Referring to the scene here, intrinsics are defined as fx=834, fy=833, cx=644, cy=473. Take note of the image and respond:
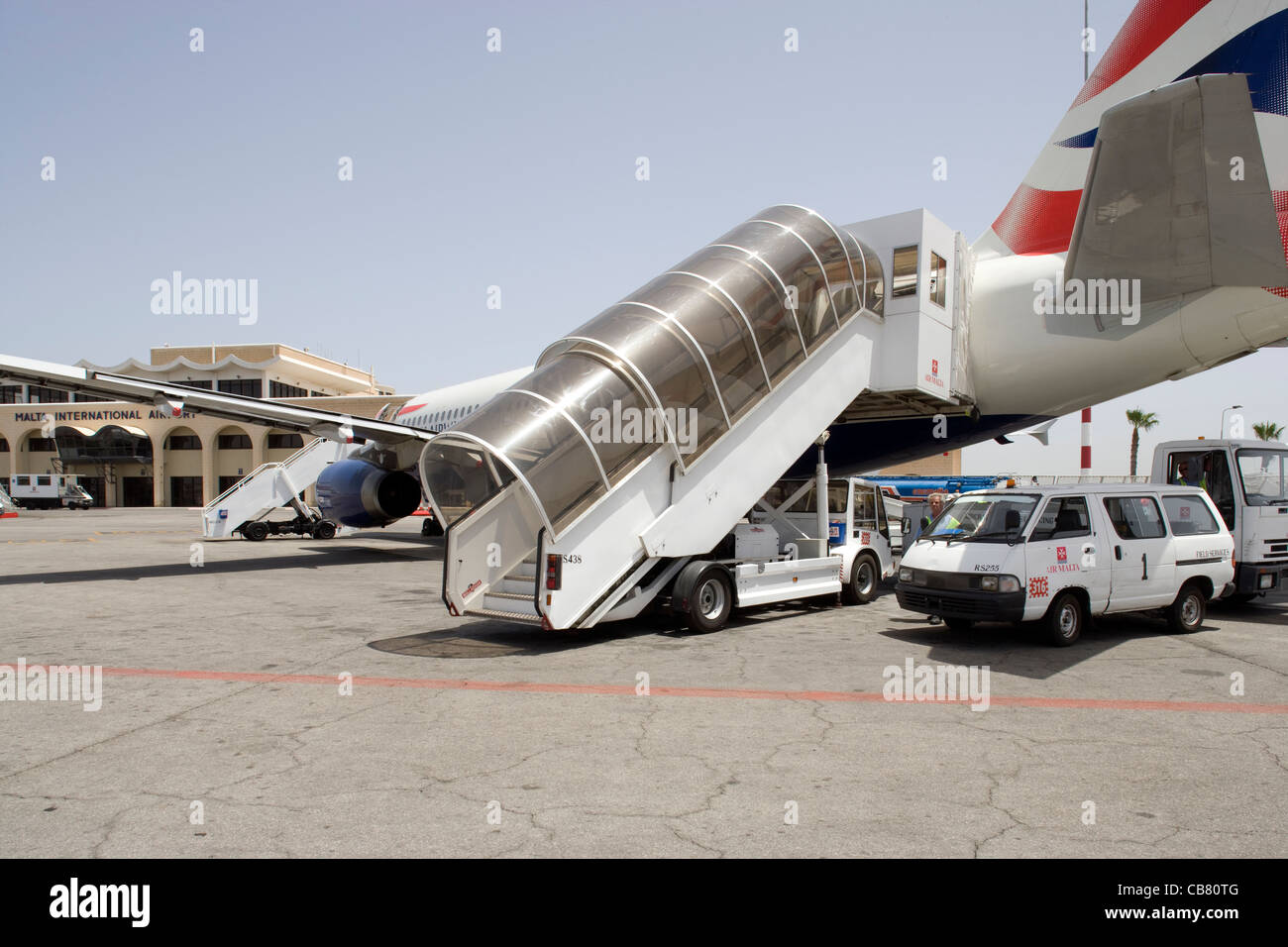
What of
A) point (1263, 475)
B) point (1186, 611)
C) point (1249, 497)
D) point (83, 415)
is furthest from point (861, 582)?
point (83, 415)

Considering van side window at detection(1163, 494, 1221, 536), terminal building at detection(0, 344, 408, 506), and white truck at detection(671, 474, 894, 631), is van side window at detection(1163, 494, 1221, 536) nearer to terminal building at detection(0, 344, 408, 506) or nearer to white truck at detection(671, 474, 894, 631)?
white truck at detection(671, 474, 894, 631)

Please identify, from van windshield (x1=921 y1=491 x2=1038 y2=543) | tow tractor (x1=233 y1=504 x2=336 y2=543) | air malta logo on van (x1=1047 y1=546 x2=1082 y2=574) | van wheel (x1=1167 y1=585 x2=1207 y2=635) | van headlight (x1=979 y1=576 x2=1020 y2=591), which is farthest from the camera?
tow tractor (x1=233 y1=504 x2=336 y2=543)

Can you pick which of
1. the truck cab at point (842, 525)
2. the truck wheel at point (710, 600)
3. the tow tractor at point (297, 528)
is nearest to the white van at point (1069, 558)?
the truck wheel at point (710, 600)

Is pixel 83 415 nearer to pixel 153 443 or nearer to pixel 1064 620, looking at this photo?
pixel 153 443

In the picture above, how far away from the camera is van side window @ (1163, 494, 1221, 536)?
10.9 meters

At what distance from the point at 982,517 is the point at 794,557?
127 inches

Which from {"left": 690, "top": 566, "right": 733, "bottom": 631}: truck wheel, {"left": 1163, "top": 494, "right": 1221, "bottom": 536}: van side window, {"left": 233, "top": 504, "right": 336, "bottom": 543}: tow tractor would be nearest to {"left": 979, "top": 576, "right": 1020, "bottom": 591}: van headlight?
{"left": 1163, "top": 494, "right": 1221, "bottom": 536}: van side window

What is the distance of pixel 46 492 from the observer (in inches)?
2363

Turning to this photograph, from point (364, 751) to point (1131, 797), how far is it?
16.6 feet

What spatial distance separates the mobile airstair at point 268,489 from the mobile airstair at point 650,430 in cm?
1646

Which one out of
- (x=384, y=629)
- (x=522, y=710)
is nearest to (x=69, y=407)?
(x=384, y=629)

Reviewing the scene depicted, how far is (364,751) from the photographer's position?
599cm

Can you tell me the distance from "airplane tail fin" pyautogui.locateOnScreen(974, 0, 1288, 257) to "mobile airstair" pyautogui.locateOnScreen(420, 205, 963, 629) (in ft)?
12.3

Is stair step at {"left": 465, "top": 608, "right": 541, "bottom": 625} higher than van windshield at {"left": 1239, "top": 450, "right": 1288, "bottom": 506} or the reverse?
the reverse
